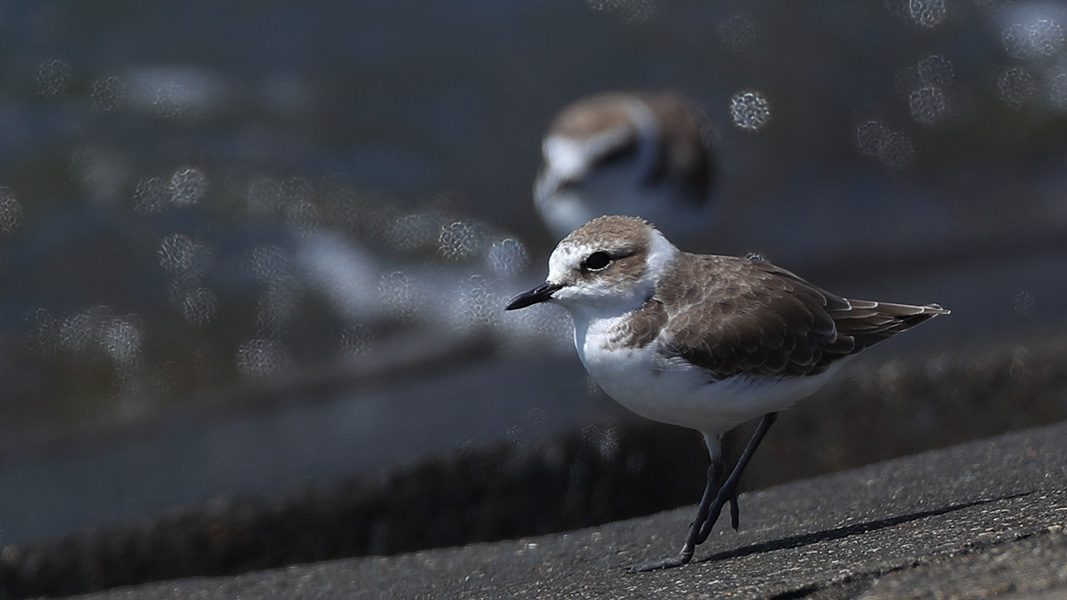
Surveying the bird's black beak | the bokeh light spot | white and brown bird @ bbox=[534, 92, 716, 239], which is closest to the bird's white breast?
the bird's black beak

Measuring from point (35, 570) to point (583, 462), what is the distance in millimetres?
2142

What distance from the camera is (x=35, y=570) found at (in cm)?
469

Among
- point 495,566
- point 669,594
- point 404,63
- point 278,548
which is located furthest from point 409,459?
point 404,63

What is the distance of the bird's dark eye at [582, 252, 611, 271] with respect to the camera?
3627 millimetres

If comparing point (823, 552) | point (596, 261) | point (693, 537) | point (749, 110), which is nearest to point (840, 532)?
point (823, 552)

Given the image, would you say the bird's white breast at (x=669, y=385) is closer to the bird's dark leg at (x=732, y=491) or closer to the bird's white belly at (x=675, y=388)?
the bird's white belly at (x=675, y=388)

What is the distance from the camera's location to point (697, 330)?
11.5 ft

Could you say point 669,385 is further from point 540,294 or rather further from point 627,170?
point 627,170

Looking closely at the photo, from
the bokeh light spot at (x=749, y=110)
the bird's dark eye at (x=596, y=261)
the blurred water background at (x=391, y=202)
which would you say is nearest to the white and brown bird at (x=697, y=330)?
the bird's dark eye at (x=596, y=261)

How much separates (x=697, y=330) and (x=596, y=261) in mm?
365

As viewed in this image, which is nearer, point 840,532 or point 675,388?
point 675,388

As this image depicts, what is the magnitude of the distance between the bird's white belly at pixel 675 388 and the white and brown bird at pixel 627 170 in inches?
146

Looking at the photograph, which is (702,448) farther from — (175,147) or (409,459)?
(175,147)

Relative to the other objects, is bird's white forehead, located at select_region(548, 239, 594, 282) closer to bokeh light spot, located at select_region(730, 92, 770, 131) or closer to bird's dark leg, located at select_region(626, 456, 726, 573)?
bird's dark leg, located at select_region(626, 456, 726, 573)
